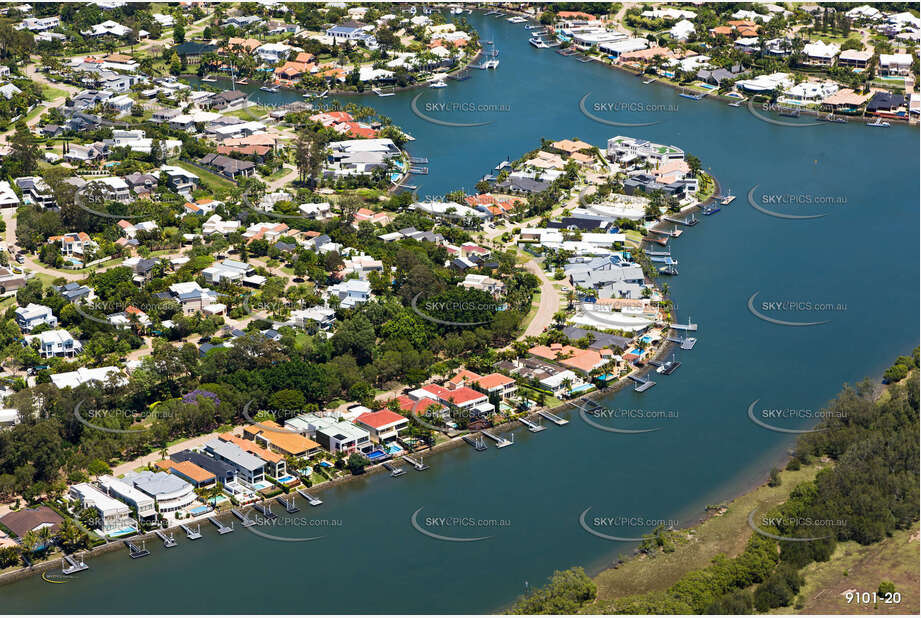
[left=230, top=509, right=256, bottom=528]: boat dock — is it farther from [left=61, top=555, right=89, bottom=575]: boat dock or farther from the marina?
[left=61, top=555, right=89, bottom=575]: boat dock

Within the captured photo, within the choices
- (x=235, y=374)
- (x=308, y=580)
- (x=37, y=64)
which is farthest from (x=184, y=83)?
(x=308, y=580)

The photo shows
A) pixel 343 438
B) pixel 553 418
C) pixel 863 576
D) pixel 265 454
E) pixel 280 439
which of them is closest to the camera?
pixel 863 576

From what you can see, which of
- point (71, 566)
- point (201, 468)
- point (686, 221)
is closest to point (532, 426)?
point (201, 468)

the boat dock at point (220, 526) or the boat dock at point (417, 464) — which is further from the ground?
the boat dock at point (417, 464)

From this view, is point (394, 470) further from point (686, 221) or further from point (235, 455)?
point (686, 221)

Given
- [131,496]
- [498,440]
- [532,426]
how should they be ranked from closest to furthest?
1. [131,496]
2. [498,440]
3. [532,426]

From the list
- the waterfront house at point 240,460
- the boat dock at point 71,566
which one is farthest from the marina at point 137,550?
the waterfront house at point 240,460

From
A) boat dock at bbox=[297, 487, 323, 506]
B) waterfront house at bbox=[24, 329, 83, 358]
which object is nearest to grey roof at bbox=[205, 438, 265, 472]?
boat dock at bbox=[297, 487, 323, 506]

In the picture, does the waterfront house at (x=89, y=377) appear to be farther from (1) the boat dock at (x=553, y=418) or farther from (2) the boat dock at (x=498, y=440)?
(1) the boat dock at (x=553, y=418)
